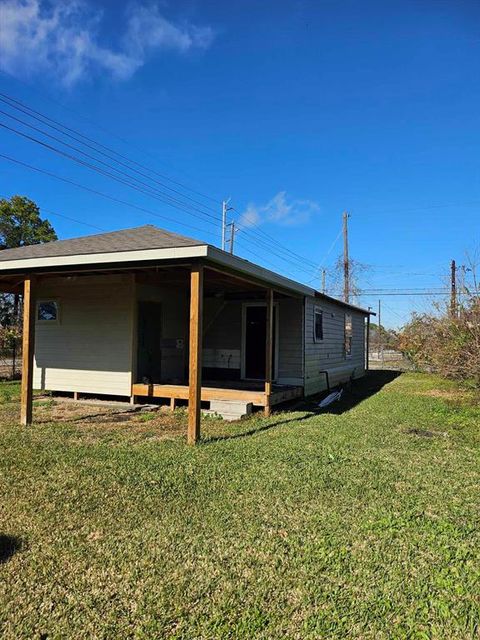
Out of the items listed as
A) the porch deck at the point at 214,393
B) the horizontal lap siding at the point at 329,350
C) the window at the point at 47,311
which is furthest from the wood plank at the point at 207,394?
the window at the point at 47,311

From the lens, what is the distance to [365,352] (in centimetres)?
1855

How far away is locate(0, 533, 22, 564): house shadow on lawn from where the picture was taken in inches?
111

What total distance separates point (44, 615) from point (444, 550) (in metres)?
2.38

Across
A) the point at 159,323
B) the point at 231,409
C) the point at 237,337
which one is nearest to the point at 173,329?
the point at 159,323

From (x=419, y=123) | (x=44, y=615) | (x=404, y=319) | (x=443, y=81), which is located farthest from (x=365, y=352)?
(x=44, y=615)

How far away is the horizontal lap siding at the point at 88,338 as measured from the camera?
8914mm

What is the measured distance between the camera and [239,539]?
10.0 ft

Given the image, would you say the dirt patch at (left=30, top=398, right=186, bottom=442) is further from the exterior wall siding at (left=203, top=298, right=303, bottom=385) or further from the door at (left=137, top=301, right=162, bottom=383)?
the exterior wall siding at (left=203, top=298, right=303, bottom=385)

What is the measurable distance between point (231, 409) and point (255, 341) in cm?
317

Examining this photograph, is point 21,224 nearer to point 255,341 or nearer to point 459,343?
point 255,341

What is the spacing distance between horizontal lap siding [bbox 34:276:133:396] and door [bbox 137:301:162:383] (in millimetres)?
363

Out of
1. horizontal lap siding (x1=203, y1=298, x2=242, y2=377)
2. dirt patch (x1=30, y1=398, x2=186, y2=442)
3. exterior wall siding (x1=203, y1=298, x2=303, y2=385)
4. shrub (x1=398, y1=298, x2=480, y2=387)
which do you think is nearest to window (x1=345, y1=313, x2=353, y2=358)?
shrub (x1=398, y1=298, x2=480, y2=387)

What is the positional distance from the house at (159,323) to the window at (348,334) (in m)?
2.32

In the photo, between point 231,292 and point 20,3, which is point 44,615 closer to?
point 231,292
